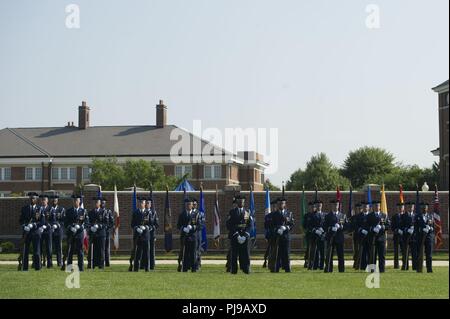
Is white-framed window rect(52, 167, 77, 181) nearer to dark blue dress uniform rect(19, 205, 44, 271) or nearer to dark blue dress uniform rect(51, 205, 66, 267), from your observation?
dark blue dress uniform rect(51, 205, 66, 267)

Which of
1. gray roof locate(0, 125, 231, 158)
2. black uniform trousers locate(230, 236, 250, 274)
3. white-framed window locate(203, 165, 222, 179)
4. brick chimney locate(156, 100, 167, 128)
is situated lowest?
black uniform trousers locate(230, 236, 250, 274)

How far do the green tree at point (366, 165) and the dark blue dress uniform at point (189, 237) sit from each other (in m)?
64.2

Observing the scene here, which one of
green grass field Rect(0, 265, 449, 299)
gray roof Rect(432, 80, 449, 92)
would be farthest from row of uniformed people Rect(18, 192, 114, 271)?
gray roof Rect(432, 80, 449, 92)

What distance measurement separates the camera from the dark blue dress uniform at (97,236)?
77.0 ft

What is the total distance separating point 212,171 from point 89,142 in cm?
1111

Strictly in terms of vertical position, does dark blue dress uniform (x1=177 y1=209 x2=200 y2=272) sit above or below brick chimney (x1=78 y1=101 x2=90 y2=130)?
below

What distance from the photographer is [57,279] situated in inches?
750

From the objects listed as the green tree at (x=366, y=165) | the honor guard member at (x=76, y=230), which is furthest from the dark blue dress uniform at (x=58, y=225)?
the green tree at (x=366, y=165)

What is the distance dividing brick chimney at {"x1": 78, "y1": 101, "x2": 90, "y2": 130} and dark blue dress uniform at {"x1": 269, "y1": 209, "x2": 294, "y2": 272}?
54.7m

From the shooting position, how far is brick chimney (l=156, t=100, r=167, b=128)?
241 feet

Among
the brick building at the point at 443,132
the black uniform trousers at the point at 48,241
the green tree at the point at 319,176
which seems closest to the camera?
the black uniform trousers at the point at 48,241

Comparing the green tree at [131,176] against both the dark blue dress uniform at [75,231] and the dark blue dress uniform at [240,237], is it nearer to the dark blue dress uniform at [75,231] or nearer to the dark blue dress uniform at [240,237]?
the dark blue dress uniform at [75,231]

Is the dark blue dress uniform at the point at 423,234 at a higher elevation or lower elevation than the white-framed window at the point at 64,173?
lower
